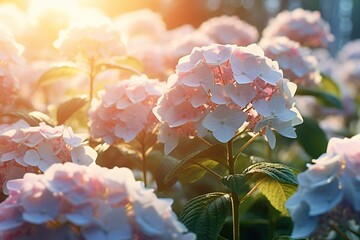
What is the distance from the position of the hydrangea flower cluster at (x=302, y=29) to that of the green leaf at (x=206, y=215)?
6.05 feet

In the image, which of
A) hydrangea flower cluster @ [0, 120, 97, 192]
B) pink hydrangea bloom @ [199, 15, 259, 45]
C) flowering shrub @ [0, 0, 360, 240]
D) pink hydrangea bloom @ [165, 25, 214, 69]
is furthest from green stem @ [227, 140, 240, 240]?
pink hydrangea bloom @ [199, 15, 259, 45]

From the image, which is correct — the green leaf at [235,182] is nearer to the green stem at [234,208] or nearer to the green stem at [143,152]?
the green stem at [234,208]

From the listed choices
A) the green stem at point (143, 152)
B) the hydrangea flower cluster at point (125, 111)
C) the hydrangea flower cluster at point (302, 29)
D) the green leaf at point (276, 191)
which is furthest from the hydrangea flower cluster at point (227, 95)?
the hydrangea flower cluster at point (302, 29)

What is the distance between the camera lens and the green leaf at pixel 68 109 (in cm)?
222

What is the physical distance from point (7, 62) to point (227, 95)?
79 centimetres

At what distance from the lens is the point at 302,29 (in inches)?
135

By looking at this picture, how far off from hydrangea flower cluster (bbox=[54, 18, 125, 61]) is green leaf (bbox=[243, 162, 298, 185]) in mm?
810

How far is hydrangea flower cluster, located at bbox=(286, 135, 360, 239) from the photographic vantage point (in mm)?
1254

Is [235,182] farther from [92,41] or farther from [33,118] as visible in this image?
[92,41]

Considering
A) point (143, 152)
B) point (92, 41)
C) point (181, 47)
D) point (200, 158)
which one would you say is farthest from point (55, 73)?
point (200, 158)

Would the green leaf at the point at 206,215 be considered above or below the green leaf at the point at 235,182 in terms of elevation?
below

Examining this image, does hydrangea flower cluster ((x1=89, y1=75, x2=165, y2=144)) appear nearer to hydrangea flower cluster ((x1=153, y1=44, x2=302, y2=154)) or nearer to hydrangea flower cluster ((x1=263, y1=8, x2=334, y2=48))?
hydrangea flower cluster ((x1=153, y1=44, x2=302, y2=154))

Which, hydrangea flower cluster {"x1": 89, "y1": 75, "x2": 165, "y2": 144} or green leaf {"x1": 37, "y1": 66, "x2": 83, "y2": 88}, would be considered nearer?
hydrangea flower cluster {"x1": 89, "y1": 75, "x2": 165, "y2": 144}

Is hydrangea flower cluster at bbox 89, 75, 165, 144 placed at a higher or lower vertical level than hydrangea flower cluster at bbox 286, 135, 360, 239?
lower
